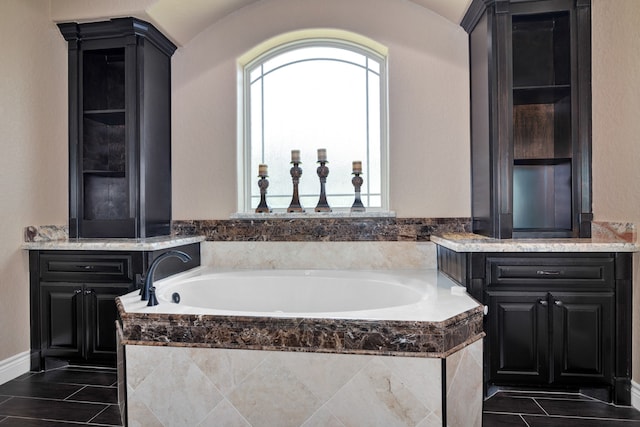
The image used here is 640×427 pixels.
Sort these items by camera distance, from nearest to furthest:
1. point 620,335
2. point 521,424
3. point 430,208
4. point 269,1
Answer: point 521,424 → point 620,335 → point 430,208 → point 269,1

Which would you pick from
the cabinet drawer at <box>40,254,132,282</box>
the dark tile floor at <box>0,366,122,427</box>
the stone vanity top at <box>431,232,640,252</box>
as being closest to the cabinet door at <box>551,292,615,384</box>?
the stone vanity top at <box>431,232,640,252</box>

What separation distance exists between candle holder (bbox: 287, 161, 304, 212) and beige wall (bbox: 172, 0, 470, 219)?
460 millimetres

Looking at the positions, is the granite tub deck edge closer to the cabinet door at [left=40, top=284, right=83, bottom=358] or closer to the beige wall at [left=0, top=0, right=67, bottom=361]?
the cabinet door at [left=40, top=284, right=83, bottom=358]

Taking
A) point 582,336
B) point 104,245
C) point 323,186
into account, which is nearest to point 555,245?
point 582,336

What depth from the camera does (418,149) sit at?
2.76 meters

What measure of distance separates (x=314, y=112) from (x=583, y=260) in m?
2.03

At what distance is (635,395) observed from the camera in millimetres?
1934

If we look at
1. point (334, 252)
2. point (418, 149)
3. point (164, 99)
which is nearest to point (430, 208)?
point (418, 149)

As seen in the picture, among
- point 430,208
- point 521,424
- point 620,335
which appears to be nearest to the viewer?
point 521,424

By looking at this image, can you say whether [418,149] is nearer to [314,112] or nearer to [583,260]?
[314,112]

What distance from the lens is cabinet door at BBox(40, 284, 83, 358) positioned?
7.96 feet

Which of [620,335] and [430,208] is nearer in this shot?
[620,335]

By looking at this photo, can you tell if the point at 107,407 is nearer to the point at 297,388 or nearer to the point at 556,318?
the point at 297,388

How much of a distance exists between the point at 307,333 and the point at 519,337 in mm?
1246
